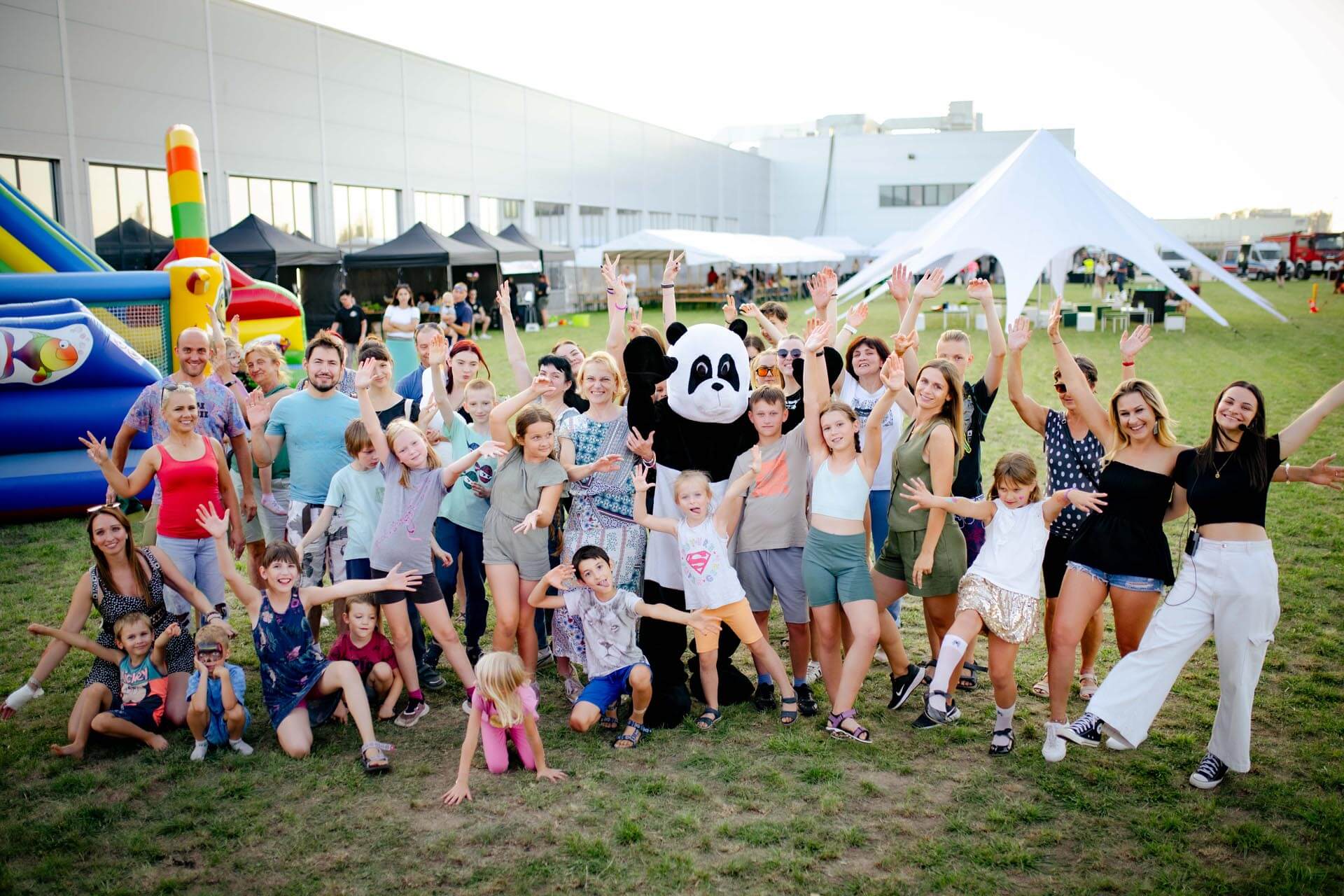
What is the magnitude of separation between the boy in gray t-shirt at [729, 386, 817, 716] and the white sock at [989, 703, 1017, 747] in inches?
35.7

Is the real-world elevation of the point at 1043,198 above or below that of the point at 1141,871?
above

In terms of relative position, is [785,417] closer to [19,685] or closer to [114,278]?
[19,685]

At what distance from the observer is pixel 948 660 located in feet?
14.9

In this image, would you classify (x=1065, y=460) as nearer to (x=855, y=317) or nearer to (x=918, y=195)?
(x=855, y=317)

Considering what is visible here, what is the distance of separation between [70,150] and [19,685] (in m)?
18.1

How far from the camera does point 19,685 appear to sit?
211 inches

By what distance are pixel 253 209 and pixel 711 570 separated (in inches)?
901

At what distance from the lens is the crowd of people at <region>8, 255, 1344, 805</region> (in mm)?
4262

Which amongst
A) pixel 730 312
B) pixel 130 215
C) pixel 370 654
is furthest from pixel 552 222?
pixel 370 654

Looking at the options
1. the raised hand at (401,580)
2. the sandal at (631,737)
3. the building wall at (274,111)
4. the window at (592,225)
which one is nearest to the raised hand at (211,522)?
the raised hand at (401,580)

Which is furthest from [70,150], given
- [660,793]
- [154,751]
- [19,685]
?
[660,793]

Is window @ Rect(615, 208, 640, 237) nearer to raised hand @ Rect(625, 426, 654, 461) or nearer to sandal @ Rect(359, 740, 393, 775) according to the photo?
raised hand @ Rect(625, 426, 654, 461)

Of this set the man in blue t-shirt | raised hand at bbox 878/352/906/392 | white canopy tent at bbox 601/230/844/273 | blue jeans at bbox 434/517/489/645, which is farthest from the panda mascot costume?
white canopy tent at bbox 601/230/844/273

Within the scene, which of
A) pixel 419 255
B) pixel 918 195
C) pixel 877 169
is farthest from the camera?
pixel 918 195
